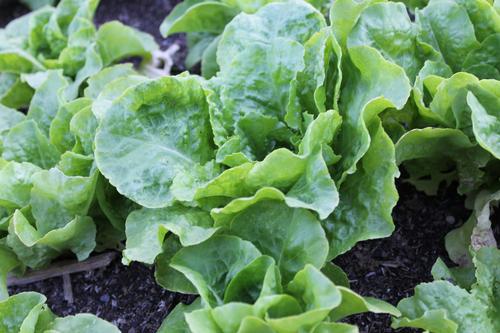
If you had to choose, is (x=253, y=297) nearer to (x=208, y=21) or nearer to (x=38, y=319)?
(x=38, y=319)

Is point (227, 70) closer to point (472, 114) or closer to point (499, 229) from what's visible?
point (472, 114)

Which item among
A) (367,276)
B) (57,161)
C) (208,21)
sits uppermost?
(208,21)

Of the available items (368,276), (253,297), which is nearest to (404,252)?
(368,276)

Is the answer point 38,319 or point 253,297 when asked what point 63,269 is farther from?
Answer: point 253,297

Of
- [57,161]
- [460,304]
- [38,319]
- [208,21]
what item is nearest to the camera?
[460,304]

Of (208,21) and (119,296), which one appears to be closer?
(119,296)

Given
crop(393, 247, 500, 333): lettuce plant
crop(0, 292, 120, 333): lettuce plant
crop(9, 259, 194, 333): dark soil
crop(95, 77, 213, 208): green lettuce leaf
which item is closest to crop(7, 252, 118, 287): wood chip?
crop(9, 259, 194, 333): dark soil

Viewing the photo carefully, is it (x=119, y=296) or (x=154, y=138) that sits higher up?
(x=154, y=138)

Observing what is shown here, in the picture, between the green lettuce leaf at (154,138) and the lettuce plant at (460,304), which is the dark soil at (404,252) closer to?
the lettuce plant at (460,304)

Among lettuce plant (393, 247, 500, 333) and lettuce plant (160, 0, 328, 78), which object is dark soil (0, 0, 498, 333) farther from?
lettuce plant (160, 0, 328, 78)

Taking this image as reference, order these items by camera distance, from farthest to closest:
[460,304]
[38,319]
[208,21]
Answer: [208,21]
[38,319]
[460,304]
